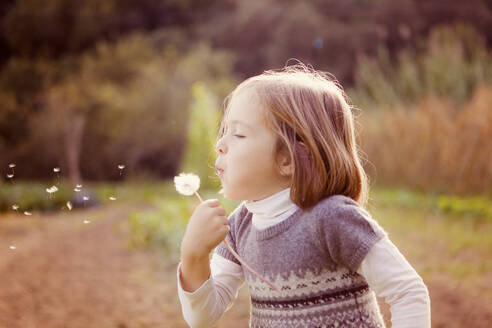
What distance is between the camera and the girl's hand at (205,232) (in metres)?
1.27

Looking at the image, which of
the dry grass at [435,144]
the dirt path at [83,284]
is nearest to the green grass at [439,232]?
the dry grass at [435,144]

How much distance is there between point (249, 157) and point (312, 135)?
0.56 feet

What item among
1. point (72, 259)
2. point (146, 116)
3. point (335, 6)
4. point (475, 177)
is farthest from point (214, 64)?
point (72, 259)

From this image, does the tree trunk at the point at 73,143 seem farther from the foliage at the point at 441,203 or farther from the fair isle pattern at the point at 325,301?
the fair isle pattern at the point at 325,301

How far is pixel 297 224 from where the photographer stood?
1.30 m

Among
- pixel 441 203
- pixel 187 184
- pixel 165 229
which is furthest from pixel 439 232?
pixel 187 184

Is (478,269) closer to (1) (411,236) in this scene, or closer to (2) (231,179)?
(1) (411,236)

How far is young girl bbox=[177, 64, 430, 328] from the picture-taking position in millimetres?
1219

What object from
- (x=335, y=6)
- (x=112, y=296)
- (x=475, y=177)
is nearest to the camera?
(x=112, y=296)

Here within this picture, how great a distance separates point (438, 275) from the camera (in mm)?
4016

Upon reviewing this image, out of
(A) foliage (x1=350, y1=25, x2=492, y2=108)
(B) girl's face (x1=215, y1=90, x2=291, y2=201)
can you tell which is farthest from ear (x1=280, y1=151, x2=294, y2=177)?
(A) foliage (x1=350, y1=25, x2=492, y2=108)

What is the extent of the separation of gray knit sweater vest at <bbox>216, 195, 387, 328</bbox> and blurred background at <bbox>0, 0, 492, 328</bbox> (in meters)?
0.51

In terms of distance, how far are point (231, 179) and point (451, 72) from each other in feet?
29.4

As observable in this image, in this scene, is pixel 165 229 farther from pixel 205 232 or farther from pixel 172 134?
pixel 172 134
